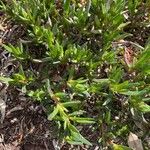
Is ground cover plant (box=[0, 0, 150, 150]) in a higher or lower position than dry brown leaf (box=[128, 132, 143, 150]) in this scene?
higher

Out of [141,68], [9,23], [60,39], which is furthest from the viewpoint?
[9,23]

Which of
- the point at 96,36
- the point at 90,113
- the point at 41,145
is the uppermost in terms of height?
the point at 96,36

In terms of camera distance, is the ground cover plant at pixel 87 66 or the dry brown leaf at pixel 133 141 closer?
the ground cover plant at pixel 87 66

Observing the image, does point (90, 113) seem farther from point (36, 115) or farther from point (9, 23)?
point (9, 23)

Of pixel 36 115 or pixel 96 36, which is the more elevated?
pixel 96 36

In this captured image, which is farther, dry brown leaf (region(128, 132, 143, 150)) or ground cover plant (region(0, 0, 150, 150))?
dry brown leaf (region(128, 132, 143, 150))

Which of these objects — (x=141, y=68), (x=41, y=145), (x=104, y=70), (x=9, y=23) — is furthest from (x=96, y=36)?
(x=41, y=145)

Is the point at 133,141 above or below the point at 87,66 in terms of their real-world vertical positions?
below

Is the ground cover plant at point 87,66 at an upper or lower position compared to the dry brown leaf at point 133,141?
upper
